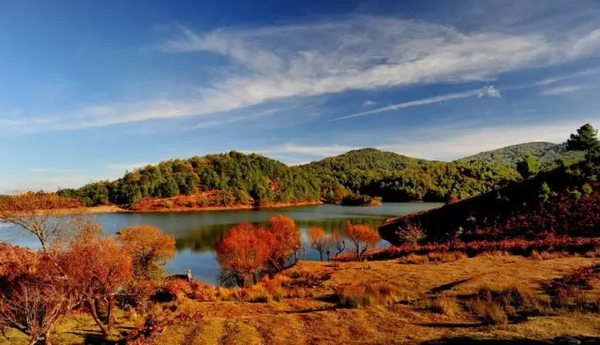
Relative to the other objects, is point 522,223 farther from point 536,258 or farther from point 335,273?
point 335,273

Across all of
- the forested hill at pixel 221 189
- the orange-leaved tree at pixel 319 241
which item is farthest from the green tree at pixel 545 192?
the forested hill at pixel 221 189

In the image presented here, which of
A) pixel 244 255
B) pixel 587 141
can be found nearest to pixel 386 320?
pixel 244 255

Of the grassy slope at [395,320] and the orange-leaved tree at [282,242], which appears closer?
the grassy slope at [395,320]

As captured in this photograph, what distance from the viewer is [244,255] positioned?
40531 mm

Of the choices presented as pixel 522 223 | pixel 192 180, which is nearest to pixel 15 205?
pixel 522 223

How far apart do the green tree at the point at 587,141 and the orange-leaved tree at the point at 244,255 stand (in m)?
42.3

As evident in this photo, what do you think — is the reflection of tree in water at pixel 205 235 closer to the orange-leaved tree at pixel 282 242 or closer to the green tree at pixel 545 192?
the orange-leaved tree at pixel 282 242

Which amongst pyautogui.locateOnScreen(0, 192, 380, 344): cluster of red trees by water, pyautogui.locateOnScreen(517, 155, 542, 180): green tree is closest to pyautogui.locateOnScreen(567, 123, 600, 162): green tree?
pyautogui.locateOnScreen(517, 155, 542, 180): green tree

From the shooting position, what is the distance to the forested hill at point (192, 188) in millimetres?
150375

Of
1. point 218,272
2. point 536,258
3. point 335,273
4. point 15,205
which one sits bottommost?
point 218,272

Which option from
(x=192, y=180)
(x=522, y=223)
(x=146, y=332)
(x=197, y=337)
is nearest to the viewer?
(x=197, y=337)

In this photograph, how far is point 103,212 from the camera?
134875 mm

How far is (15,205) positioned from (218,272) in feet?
73.2

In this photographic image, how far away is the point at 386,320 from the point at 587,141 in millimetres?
47456
